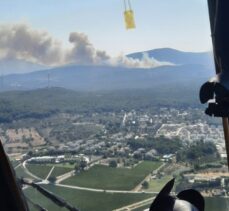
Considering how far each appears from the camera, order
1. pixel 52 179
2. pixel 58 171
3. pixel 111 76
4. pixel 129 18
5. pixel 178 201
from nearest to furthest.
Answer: pixel 178 201
pixel 129 18
pixel 52 179
pixel 58 171
pixel 111 76

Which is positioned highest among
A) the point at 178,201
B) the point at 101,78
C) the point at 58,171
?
the point at 101,78

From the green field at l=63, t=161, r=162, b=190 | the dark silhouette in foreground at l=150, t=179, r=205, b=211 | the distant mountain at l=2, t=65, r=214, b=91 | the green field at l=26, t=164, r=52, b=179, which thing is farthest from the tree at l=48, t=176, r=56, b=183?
the distant mountain at l=2, t=65, r=214, b=91

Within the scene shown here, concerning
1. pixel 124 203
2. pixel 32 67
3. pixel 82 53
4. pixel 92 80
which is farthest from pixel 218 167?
pixel 92 80

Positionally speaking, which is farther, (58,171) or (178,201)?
(58,171)

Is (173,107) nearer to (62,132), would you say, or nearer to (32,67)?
(62,132)

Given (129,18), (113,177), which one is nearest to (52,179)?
(113,177)

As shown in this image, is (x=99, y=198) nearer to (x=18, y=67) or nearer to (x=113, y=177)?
(x=113, y=177)

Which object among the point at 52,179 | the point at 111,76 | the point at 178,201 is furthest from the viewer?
the point at 111,76
